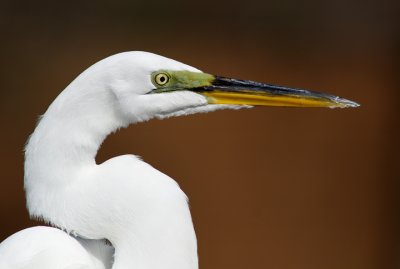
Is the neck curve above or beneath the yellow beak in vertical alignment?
beneath

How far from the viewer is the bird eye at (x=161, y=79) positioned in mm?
1796

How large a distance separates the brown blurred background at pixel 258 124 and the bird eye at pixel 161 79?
4.90 ft

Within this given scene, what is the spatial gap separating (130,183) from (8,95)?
1.61m

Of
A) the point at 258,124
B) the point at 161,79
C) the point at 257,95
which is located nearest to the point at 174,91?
the point at 161,79

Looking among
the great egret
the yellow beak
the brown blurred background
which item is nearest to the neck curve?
the great egret

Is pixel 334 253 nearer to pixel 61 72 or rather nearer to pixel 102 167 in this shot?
pixel 61 72

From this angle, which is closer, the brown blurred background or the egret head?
the egret head

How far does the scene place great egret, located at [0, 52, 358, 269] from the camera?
176cm

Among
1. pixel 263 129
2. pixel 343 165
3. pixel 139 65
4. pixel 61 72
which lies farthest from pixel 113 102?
pixel 343 165

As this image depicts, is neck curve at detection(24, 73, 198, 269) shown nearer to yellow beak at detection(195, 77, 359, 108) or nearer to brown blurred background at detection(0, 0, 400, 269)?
yellow beak at detection(195, 77, 359, 108)

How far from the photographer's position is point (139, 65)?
1775mm

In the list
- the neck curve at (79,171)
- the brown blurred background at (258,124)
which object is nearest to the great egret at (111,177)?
the neck curve at (79,171)

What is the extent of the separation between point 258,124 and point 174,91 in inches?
67.7

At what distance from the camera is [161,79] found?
1.80 metres
